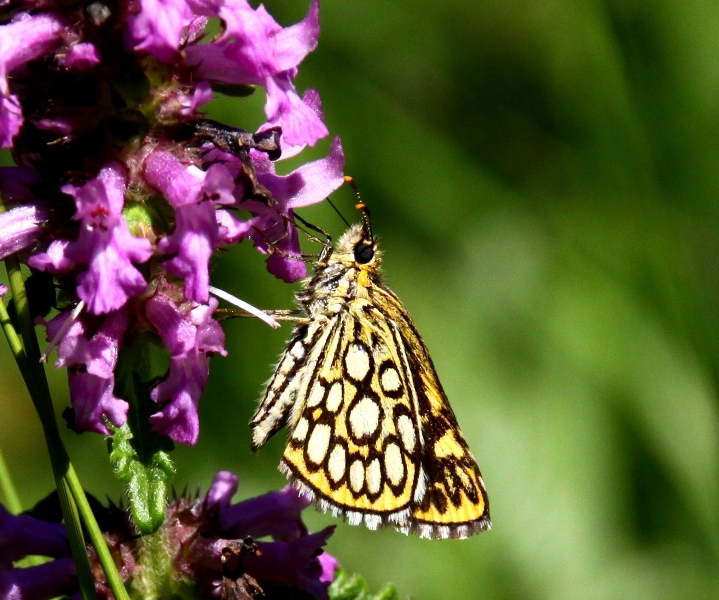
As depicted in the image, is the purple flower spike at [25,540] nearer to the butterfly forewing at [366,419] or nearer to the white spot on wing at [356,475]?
the butterfly forewing at [366,419]

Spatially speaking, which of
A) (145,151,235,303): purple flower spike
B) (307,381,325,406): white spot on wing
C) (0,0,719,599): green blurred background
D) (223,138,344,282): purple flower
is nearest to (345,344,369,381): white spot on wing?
(307,381,325,406): white spot on wing

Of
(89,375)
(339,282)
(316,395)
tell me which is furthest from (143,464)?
(339,282)

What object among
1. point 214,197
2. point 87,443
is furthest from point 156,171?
point 87,443

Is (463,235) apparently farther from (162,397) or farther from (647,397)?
(162,397)

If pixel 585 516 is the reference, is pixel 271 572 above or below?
below

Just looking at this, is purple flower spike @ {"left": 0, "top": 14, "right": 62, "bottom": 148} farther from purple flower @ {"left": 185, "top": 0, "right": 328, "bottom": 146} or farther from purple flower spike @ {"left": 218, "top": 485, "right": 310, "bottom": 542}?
purple flower spike @ {"left": 218, "top": 485, "right": 310, "bottom": 542}

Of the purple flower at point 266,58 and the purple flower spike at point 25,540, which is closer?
the purple flower at point 266,58

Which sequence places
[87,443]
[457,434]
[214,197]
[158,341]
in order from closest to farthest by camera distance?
[214,197] < [158,341] < [457,434] < [87,443]

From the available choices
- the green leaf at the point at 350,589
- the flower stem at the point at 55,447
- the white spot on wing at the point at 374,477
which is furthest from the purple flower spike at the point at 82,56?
the green leaf at the point at 350,589
